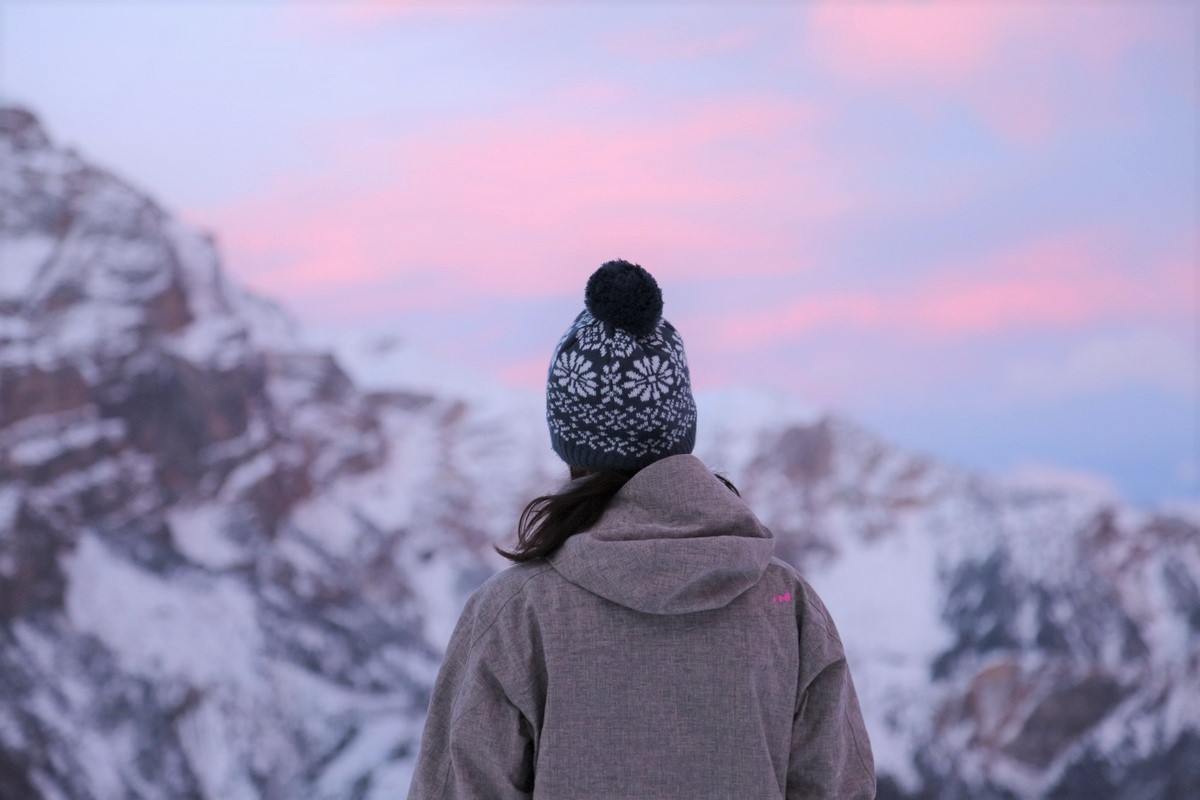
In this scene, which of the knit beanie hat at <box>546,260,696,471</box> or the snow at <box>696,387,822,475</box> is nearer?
the knit beanie hat at <box>546,260,696,471</box>

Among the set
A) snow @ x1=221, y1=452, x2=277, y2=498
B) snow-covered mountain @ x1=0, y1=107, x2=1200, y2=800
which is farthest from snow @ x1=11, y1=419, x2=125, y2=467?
snow @ x1=221, y1=452, x2=277, y2=498

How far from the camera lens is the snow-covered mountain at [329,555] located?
249ft

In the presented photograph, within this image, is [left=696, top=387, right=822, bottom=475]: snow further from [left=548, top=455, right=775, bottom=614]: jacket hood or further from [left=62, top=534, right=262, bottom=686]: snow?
[left=548, top=455, right=775, bottom=614]: jacket hood

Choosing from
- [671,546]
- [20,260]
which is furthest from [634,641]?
[20,260]

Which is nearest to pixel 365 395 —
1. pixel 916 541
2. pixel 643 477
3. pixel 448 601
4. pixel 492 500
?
pixel 492 500

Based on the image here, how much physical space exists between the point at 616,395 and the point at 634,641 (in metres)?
0.64

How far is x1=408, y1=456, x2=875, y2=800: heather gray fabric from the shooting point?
2814mm

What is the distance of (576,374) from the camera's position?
121 inches

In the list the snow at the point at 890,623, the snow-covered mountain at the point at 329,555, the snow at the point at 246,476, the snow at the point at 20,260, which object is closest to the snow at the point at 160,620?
the snow-covered mountain at the point at 329,555

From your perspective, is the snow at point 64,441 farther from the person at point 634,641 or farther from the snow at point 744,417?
the person at point 634,641

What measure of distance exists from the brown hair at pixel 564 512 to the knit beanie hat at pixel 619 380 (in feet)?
0.16

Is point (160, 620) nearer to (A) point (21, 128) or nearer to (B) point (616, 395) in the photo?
(A) point (21, 128)

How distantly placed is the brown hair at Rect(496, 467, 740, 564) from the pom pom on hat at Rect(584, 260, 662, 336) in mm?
412

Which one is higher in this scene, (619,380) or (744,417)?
(619,380)
